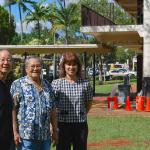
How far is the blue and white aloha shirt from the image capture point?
5562 millimetres

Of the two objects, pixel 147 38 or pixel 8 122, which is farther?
pixel 147 38

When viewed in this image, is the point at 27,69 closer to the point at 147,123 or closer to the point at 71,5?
the point at 147,123

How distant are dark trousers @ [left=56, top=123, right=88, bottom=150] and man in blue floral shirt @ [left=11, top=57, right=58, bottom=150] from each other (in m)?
0.63

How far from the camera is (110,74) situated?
198 ft

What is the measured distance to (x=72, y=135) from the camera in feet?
20.8

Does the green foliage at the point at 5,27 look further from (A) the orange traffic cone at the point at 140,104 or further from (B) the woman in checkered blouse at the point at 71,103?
(B) the woman in checkered blouse at the point at 71,103

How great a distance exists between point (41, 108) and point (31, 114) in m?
0.12

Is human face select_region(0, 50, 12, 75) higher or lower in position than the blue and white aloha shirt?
higher

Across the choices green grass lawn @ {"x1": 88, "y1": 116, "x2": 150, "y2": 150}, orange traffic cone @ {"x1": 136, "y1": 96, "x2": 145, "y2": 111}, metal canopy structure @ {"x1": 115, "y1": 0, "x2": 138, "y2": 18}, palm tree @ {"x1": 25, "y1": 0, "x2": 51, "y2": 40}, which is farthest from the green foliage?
green grass lawn @ {"x1": 88, "y1": 116, "x2": 150, "y2": 150}

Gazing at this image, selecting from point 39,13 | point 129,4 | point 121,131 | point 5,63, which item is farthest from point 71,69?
point 39,13

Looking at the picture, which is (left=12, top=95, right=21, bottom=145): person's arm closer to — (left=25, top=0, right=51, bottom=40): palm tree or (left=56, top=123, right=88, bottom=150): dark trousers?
(left=56, top=123, right=88, bottom=150): dark trousers

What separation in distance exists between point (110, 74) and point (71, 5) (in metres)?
14.4

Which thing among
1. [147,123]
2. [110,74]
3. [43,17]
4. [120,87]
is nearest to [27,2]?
[43,17]

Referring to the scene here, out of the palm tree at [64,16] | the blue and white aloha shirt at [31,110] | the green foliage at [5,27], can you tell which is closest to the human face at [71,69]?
the blue and white aloha shirt at [31,110]
